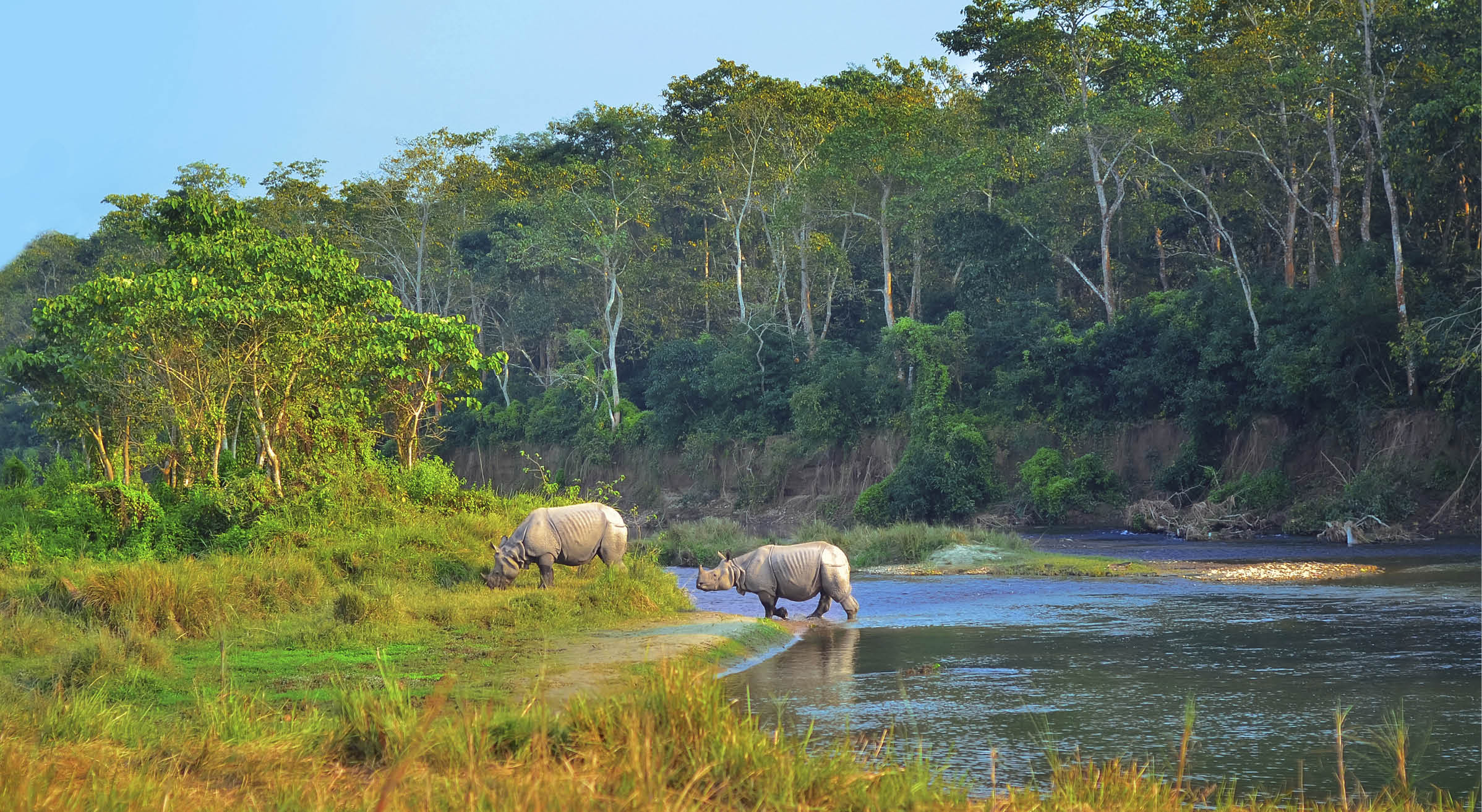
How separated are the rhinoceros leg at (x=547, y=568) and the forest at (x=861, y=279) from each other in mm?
4131

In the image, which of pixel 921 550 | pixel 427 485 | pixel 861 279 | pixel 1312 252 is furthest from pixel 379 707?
pixel 861 279

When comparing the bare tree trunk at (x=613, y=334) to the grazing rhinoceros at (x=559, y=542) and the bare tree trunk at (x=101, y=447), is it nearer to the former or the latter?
the bare tree trunk at (x=101, y=447)

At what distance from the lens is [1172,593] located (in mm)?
20047

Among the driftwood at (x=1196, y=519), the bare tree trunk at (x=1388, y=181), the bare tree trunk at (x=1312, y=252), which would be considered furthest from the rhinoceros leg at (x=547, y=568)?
the bare tree trunk at (x=1312, y=252)

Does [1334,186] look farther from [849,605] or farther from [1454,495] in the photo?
[849,605]

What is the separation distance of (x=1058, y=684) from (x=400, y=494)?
38.3 feet

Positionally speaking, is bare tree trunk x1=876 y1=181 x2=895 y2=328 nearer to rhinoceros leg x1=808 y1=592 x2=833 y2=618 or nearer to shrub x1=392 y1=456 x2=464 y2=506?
shrub x1=392 y1=456 x2=464 y2=506

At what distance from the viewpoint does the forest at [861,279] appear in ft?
72.3

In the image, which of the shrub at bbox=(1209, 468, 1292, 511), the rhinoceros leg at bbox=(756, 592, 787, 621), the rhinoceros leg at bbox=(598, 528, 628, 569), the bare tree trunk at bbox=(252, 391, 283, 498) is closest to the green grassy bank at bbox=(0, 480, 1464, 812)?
the rhinoceros leg at bbox=(598, 528, 628, 569)

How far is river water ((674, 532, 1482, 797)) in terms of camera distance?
926 centimetres

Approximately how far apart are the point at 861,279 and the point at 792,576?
35.9 meters

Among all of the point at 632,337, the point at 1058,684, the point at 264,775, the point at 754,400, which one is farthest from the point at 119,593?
the point at 632,337

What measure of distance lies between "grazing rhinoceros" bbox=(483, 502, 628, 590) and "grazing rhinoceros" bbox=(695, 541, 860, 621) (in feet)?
4.45

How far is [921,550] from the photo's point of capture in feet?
89.9
